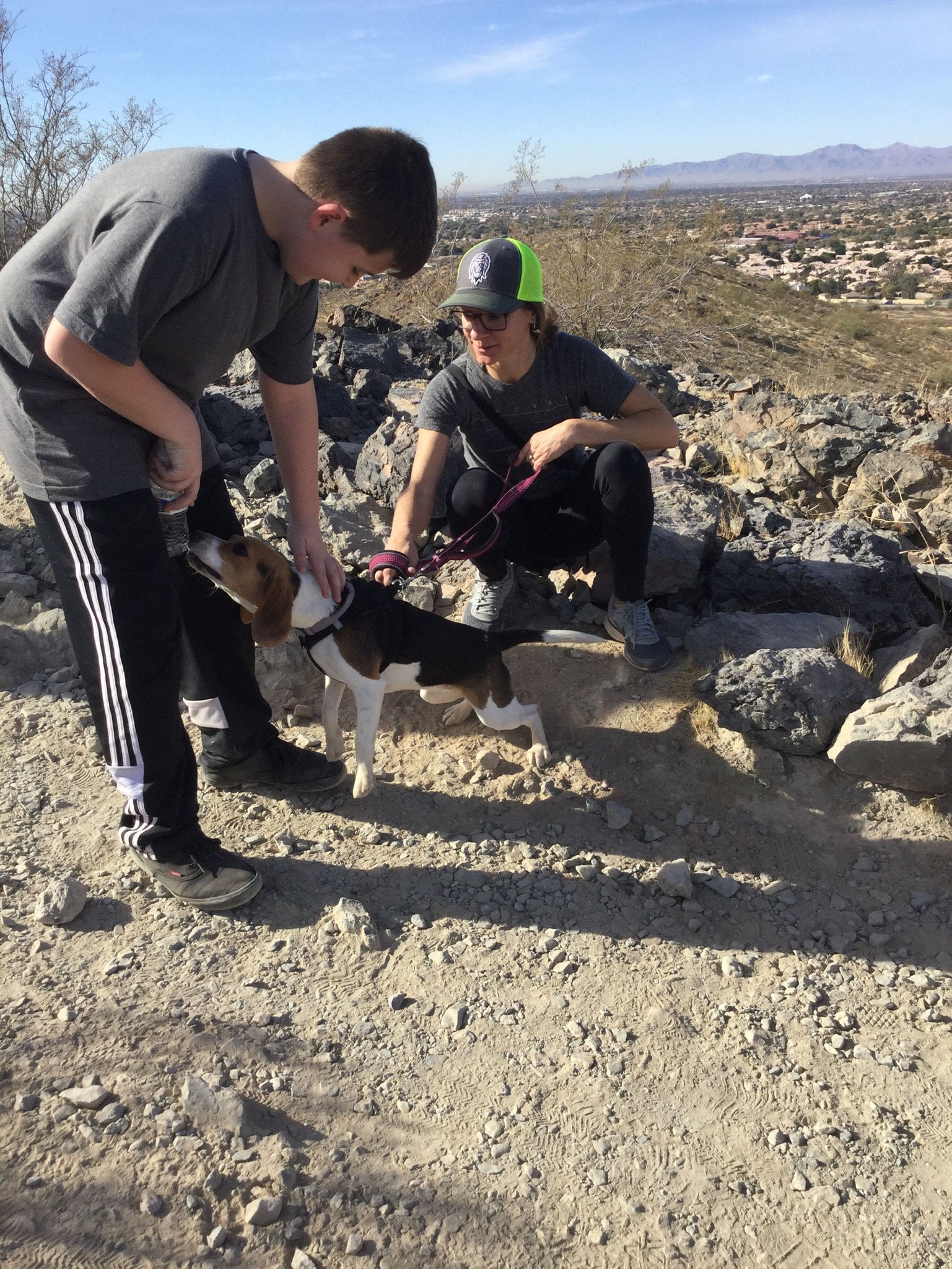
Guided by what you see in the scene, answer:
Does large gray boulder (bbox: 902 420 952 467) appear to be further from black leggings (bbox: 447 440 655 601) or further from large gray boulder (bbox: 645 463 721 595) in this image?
black leggings (bbox: 447 440 655 601)

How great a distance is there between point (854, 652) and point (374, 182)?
9.06 feet

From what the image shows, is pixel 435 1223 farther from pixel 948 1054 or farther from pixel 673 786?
pixel 673 786

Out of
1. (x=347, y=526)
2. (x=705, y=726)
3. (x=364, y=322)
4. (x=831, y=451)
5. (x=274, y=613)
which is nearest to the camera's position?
(x=274, y=613)

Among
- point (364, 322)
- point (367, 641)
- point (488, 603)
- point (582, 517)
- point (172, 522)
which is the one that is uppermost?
point (364, 322)

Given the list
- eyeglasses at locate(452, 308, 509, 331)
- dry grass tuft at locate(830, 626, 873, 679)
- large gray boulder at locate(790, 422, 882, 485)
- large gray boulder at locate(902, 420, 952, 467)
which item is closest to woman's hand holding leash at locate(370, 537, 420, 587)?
eyeglasses at locate(452, 308, 509, 331)

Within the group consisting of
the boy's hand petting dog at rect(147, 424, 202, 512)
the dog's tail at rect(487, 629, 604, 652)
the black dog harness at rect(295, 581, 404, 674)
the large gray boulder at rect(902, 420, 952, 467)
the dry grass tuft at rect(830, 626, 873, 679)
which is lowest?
the dry grass tuft at rect(830, 626, 873, 679)

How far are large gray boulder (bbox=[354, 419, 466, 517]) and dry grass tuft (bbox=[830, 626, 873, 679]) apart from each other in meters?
2.00

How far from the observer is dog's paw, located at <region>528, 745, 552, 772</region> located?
11.4 ft

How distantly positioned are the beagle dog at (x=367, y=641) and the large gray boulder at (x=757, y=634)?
0.53 m

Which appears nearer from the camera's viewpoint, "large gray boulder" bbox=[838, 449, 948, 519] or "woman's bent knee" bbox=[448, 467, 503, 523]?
"woman's bent knee" bbox=[448, 467, 503, 523]

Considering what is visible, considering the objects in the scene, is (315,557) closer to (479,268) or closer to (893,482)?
(479,268)

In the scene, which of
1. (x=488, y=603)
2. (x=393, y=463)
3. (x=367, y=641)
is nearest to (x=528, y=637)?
(x=488, y=603)

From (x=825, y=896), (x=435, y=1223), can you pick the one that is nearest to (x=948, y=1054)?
(x=825, y=896)

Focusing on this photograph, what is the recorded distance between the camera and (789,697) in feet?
10.7
